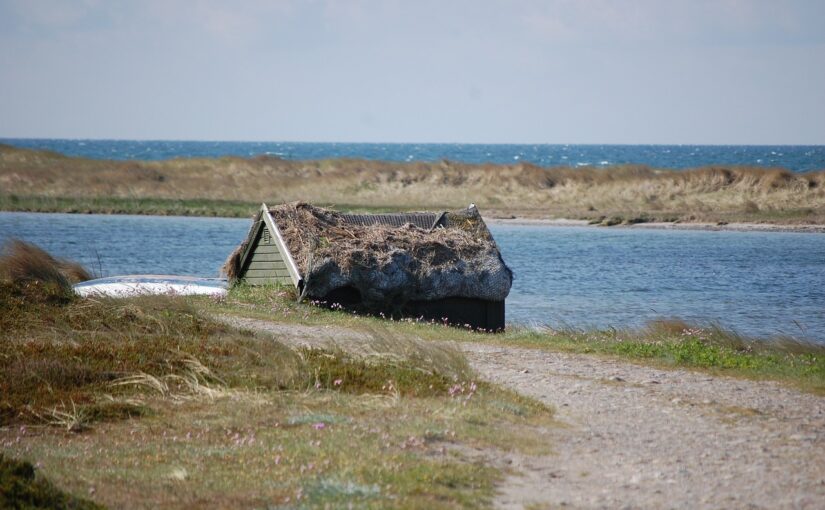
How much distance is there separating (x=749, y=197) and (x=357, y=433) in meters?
51.0

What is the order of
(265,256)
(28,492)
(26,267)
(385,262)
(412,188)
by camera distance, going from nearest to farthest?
1. (28,492)
2. (385,262)
3. (26,267)
4. (265,256)
5. (412,188)

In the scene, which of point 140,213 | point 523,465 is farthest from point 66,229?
point 523,465

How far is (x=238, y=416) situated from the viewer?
1055 cm

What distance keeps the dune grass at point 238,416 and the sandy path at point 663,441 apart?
0.43 metres

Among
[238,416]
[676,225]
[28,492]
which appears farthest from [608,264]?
[28,492]

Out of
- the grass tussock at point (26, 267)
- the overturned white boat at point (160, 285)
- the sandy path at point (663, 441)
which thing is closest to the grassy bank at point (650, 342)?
the sandy path at point (663, 441)

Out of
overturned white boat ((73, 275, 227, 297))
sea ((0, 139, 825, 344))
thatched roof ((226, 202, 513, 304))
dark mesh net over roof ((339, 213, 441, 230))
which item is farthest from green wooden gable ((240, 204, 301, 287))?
sea ((0, 139, 825, 344))

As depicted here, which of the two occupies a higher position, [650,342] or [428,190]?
[650,342]

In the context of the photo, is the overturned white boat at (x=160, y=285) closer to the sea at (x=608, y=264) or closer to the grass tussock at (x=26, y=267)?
the grass tussock at (x=26, y=267)

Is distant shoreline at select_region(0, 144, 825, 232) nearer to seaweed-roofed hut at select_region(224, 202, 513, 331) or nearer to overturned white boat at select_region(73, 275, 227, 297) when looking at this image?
overturned white boat at select_region(73, 275, 227, 297)

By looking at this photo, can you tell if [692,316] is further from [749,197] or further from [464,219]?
[749,197]

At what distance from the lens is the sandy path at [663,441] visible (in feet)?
26.9

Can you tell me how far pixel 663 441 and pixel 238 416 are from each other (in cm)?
419

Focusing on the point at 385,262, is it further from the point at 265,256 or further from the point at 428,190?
the point at 428,190
